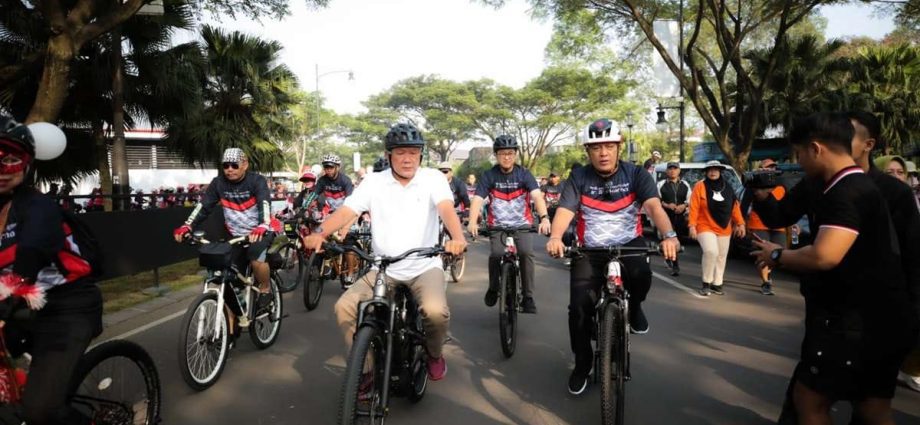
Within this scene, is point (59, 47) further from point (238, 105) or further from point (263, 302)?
point (238, 105)

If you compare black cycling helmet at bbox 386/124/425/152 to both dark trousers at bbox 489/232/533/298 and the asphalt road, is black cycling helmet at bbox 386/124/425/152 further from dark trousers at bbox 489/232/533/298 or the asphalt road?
dark trousers at bbox 489/232/533/298

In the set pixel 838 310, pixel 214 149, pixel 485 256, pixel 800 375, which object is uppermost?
pixel 214 149

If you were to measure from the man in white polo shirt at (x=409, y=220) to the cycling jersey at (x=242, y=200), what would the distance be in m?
2.32

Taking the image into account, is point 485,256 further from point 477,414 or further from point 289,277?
point 477,414

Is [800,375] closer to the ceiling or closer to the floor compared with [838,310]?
closer to the floor

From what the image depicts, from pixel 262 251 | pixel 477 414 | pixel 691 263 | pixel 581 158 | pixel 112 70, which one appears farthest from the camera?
pixel 581 158

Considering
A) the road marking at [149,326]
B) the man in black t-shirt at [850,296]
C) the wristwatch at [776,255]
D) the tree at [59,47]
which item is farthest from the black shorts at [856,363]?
→ the tree at [59,47]

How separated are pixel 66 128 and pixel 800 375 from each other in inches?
571

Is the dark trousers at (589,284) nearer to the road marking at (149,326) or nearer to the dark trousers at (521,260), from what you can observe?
the dark trousers at (521,260)

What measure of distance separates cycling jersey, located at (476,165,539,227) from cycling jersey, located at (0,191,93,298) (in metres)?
4.72

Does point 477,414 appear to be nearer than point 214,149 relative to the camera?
Yes

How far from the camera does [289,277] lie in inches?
398

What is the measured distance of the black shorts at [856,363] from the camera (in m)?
2.43

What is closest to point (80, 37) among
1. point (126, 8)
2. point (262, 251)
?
point (126, 8)
